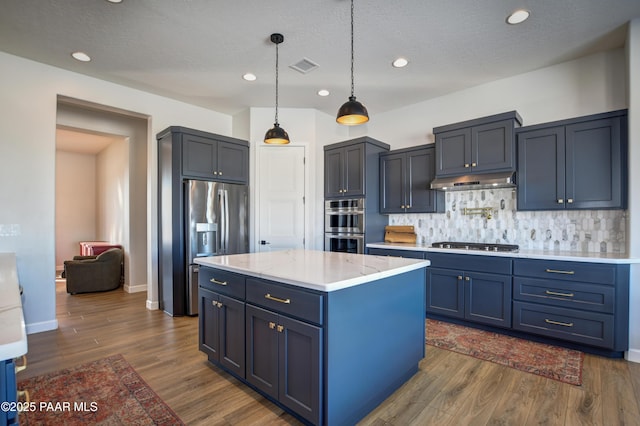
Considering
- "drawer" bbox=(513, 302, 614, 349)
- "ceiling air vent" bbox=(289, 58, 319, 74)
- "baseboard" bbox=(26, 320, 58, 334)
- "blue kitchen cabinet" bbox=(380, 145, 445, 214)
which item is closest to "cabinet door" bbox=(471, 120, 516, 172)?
"blue kitchen cabinet" bbox=(380, 145, 445, 214)

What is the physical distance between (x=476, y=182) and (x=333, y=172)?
198cm

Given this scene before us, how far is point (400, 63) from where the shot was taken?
3.48 meters

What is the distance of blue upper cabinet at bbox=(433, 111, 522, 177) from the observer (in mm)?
3441

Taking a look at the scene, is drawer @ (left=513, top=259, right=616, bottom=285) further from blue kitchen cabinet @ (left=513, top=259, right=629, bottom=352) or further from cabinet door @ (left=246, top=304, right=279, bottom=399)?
cabinet door @ (left=246, top=304, right=279, bottom=399)

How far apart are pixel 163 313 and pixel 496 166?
4.54 m

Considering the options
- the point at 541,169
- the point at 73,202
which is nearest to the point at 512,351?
the point at 541,169

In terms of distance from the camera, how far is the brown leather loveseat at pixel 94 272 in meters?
5.30

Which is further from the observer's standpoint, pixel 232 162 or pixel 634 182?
pixel 232 162

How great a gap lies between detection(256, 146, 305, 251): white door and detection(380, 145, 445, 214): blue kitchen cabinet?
1260mm

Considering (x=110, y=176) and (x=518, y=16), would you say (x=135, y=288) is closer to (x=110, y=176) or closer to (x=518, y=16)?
(x=110, y=176)

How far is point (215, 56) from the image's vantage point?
11.0 feet

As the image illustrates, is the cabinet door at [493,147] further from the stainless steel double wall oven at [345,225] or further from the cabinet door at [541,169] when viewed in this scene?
the stainless steel double wall oven at [345,225]

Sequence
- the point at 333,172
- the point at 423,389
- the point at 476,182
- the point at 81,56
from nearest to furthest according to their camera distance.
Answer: the point at 423,389 < the point at 81,56 < the point at 476,182 < the point at 333,172

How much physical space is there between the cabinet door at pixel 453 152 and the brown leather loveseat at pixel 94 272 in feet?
18.7
